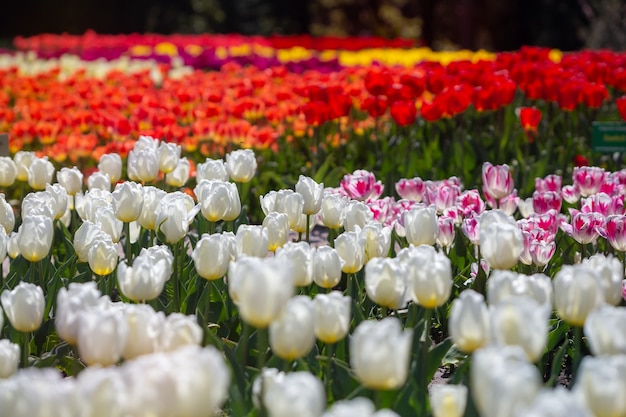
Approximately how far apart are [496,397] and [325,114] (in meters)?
3.89

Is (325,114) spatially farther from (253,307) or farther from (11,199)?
(253,307)

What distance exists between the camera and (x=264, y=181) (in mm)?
5277

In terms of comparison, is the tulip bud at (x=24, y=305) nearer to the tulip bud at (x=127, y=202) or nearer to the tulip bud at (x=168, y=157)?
the tulip bud at (x=127, y=202)

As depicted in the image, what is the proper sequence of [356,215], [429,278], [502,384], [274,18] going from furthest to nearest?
[274,18] < [356,215] < [429,278] < [502,384]

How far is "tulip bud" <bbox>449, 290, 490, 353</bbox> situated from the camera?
1.75m

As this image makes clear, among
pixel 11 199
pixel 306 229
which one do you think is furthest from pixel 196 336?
pixel 11 199

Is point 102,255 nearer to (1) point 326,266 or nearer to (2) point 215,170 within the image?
(1) point 326,266

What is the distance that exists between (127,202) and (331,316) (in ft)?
3.42

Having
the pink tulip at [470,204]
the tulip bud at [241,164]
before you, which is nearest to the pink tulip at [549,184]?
the pink tulip at [470,204]

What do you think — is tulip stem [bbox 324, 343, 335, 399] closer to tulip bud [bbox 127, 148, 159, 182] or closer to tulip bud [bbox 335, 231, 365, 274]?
tulip bud [bbox 335, 231, 365, 274]

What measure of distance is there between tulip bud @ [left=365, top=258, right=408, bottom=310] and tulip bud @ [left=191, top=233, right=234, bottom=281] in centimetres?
37

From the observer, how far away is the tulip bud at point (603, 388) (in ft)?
4.75

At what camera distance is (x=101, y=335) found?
170 cm

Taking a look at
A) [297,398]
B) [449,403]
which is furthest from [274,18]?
[297,398]
